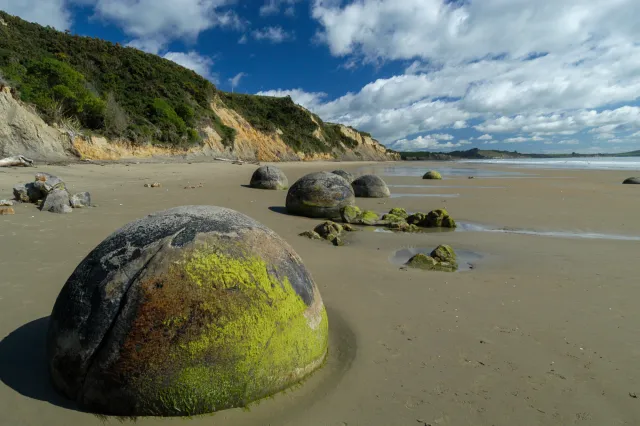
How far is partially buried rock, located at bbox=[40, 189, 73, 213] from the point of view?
7.66 meters

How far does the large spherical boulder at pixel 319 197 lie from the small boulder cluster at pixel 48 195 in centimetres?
471

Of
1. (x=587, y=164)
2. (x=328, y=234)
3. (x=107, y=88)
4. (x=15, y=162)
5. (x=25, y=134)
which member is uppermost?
(x=107, y=88)

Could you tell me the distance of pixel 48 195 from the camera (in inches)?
309

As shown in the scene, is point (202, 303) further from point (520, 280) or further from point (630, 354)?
point (520, 280)

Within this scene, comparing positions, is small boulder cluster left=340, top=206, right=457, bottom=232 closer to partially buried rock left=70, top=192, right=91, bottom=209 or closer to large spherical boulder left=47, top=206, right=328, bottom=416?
partially buried rock left=70, top=192, right=91, bottom=209

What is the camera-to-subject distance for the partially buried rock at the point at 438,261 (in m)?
5.32

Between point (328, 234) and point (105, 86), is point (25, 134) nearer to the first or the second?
point (105, 86)

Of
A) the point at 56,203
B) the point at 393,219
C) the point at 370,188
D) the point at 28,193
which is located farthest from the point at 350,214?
the point at 28,193

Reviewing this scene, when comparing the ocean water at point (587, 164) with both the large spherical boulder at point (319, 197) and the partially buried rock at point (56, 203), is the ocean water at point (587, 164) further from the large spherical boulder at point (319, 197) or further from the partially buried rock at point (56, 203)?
the partially buried rock at point (56, 203)

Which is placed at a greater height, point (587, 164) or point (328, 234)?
point (328, 234)

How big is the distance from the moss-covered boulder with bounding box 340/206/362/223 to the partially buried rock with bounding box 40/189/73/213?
5.63m

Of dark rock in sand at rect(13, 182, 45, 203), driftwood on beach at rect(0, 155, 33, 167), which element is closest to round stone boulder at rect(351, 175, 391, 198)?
dark rock in sand at rect(13, 182, 45, 203)

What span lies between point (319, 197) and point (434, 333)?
6.46 m

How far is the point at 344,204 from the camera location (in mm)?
9758
